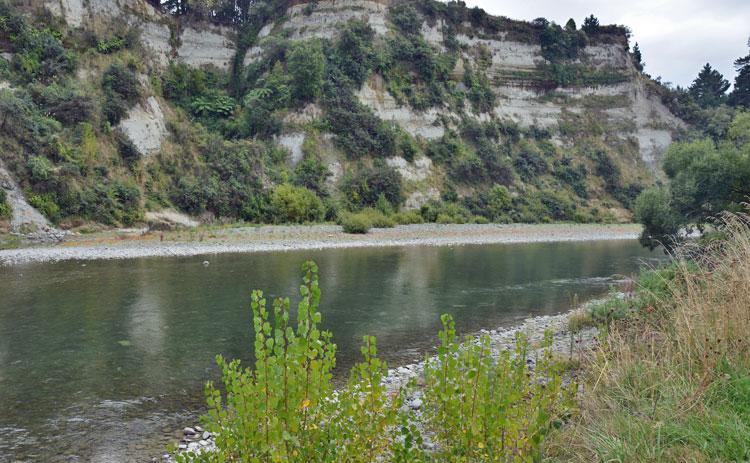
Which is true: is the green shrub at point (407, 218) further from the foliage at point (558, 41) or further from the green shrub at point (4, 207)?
the foliage at point (558, 41)

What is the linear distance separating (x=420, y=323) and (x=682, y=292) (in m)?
8.48

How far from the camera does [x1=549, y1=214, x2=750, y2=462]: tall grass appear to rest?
13.1 feet

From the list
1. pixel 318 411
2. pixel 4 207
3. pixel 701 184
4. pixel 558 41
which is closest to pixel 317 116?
pixel 4 207

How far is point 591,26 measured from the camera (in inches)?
3009

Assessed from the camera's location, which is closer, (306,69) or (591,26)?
(306,69)

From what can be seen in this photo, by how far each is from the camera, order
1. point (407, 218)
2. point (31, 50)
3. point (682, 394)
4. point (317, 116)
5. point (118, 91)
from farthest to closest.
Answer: point (317, 116), point (407, 218), point (118, 91), point (31, 50), point (682, 394)

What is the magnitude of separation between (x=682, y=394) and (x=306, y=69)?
166ft

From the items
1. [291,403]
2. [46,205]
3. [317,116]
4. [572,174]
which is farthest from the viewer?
[572,174]

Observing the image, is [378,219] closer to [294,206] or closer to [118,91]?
→ [294,206]

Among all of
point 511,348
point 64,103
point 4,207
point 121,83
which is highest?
point 121,83

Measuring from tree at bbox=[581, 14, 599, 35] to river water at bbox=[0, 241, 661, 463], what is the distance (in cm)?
5660

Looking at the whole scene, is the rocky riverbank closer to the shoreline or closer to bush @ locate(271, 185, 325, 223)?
the shoreline

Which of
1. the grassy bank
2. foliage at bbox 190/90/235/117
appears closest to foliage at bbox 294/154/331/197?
foliage at bbox 190/90/235/117

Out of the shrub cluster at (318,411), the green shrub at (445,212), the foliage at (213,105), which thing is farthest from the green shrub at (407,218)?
the shrub cluster at (318,411)
